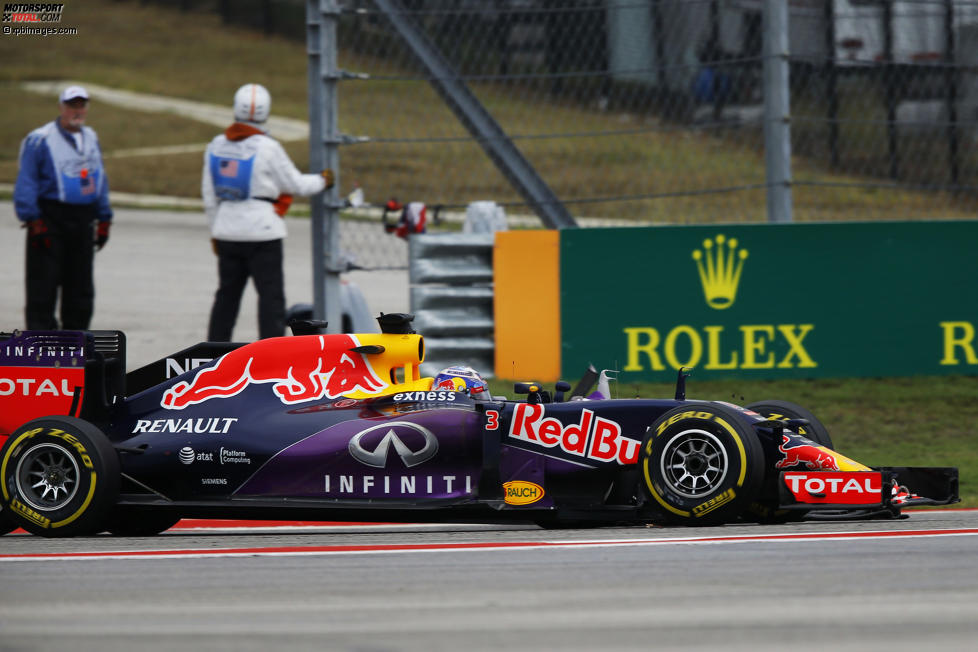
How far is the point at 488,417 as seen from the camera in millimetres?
6793

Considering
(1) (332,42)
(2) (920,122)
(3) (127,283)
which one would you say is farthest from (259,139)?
(3) (127,283)

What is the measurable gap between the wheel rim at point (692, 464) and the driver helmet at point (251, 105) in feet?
16.7

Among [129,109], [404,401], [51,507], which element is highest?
[129,109]

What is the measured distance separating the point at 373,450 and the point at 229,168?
14.2ft

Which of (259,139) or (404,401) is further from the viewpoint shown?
(259,139)

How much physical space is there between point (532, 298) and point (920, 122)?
278 centimetres

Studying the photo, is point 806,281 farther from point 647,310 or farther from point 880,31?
point 880,31

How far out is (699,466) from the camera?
21.6 ft

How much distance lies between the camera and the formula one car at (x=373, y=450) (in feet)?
21.6

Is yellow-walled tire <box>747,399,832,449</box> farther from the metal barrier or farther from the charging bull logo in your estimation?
the metal barrier

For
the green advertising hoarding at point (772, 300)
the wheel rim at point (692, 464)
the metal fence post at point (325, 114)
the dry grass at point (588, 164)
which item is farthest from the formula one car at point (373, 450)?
the dry grass at point (588, 164)

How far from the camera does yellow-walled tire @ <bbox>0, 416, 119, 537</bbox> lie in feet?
22.9

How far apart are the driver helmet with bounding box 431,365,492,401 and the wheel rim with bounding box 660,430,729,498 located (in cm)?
94

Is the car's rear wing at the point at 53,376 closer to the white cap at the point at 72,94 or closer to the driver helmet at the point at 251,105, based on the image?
the driver helmet at the point at 251,105
